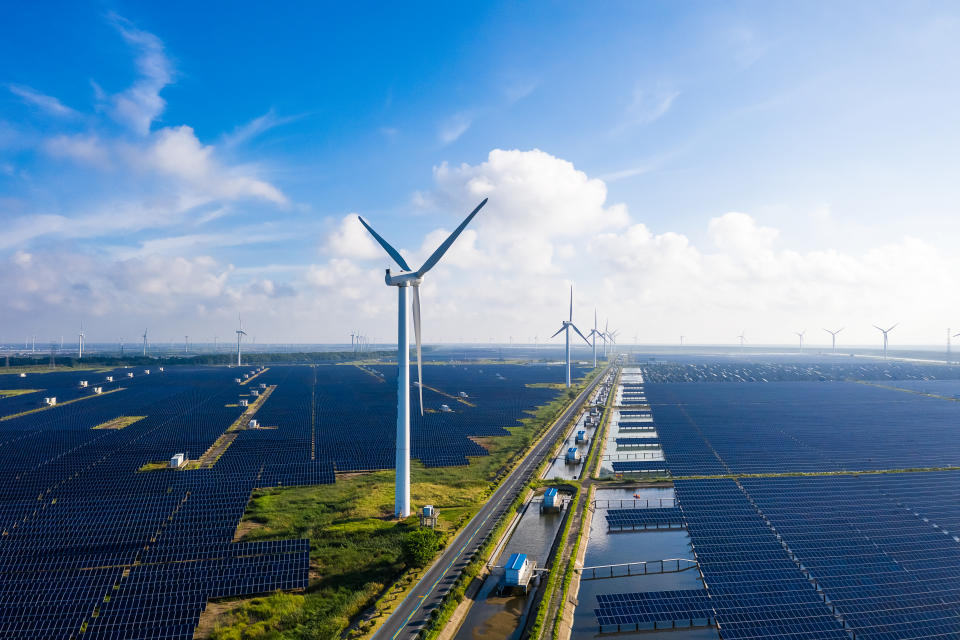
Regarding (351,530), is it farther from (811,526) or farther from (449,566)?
(811,526)

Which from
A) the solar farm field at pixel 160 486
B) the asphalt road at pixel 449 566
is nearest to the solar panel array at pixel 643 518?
the asphalt road at pixel 449 566

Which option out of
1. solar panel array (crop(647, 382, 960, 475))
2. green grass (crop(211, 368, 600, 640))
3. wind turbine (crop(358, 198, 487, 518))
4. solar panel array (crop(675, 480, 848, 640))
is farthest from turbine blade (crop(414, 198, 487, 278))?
solar panel array (crop(647, 382, 960, 475))

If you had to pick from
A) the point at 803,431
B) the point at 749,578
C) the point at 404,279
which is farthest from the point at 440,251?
the point at 803,431

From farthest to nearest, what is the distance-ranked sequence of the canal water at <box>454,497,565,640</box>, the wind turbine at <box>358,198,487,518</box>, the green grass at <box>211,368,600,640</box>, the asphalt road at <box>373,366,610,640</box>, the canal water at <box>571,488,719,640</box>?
1. the wind turbine at <box>358,198,487,518</box>
2. the green grass at <box>211,368,600,640</box>
3. the canal water at <box>571,488,719,640</box>
4. the canal water at <box>454,497,565,640</box>
5. the asphalt road at <box>373,366,610,640</box>

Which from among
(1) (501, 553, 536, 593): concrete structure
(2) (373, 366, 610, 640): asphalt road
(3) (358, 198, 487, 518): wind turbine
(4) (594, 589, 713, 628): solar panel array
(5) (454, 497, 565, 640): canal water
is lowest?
(5) (454, 497, 565, 640): canal water

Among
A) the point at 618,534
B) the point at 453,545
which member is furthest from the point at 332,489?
the point at 618,534

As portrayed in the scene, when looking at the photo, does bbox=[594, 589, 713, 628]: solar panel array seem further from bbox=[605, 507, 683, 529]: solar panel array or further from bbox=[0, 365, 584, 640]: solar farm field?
bbox=[0, 365, 584, 640]: solar farm field
